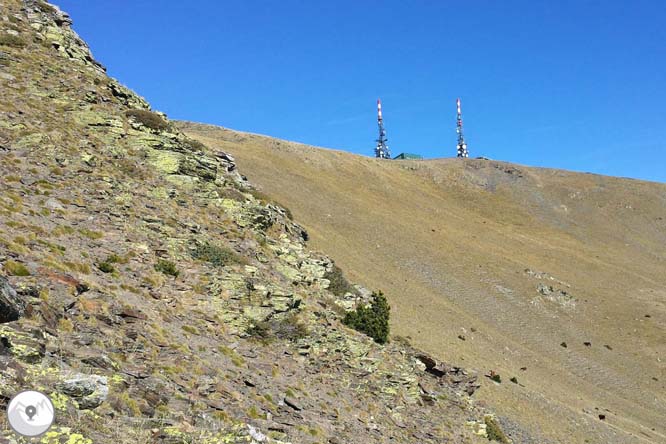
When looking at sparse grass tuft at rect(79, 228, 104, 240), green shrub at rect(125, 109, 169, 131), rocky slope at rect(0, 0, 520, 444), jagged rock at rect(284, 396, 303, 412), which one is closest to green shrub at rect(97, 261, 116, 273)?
rocky slope at rect(0, 0, 520, 444)

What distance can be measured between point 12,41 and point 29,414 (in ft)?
96.8

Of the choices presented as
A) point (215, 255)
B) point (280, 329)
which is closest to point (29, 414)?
point (280, 329)

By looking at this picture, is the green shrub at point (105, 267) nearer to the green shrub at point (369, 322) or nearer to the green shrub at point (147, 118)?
the green shrub at point (369, 322)

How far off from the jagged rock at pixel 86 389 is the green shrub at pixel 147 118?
20.9 meters

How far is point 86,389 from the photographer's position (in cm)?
841

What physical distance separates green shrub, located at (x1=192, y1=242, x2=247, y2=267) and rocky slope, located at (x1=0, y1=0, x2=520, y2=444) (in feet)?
0.27

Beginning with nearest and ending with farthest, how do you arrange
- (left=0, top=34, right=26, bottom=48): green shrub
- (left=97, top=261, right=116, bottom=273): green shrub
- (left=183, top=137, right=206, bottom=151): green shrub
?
(left=97, top=261, right=116, bottom=273): green shrub, (left=0, top=34, right=26, bottom=48): green shrub, (left=183, top=137, right=206, bottom=151): green shrub

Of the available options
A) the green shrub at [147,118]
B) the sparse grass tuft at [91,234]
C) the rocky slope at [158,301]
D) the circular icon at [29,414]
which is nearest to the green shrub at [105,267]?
the rocky slope at [158,301]

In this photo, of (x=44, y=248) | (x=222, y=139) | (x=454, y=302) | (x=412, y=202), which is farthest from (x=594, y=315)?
(x=222, y=139)

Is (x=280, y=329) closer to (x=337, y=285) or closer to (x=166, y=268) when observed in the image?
(x=166, y=268)

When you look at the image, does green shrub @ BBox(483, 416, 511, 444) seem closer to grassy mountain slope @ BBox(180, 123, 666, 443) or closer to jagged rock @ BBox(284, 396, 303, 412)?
grassy mountain slope @ BBox(180, 123, 666, 443)

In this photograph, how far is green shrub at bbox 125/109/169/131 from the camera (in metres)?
26.9

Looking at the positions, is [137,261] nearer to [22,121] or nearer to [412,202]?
[22,121]

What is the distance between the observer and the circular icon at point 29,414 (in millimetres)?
4922
